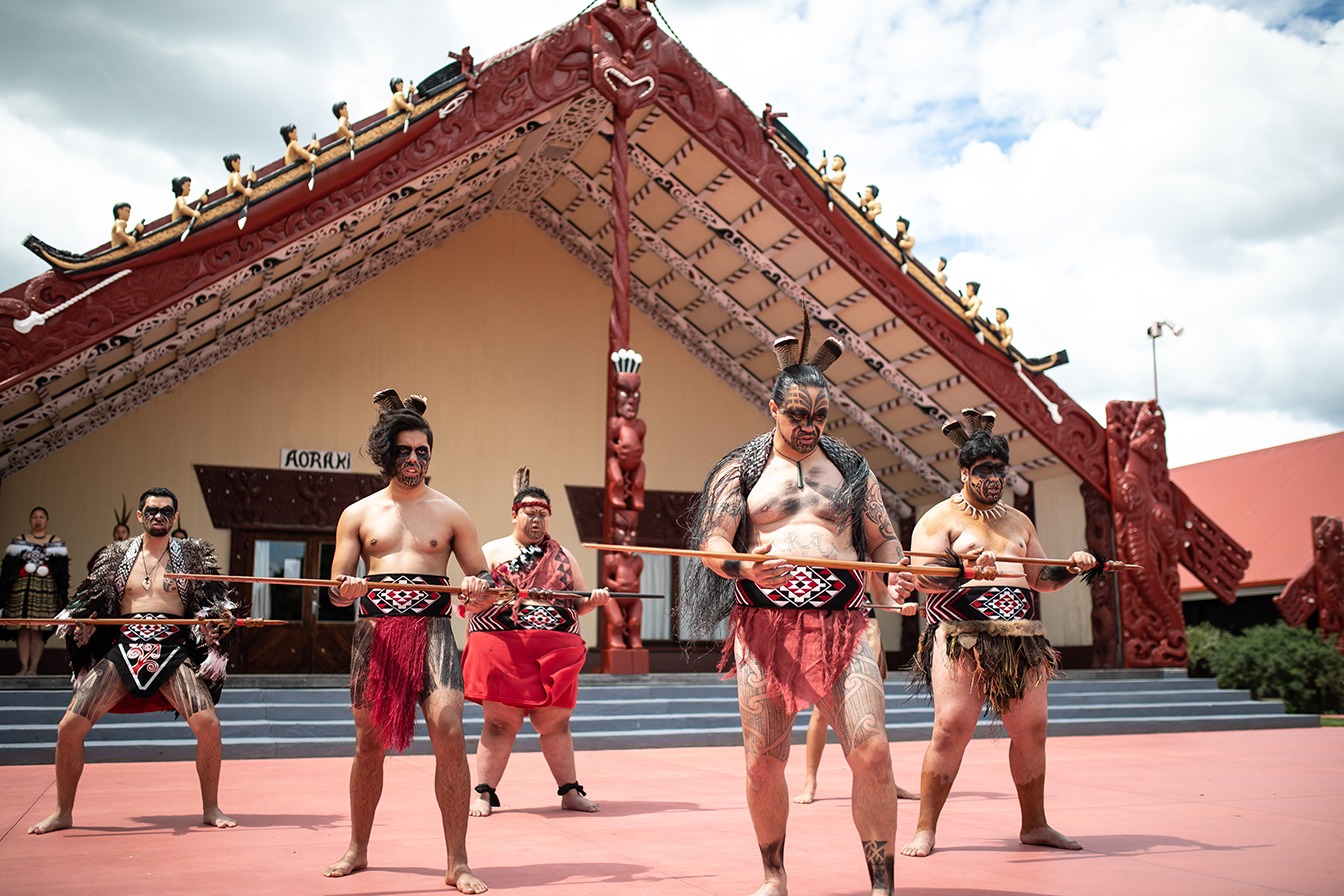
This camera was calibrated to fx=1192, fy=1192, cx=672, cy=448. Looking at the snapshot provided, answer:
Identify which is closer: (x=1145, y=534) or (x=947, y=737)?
(x=947, y=737)

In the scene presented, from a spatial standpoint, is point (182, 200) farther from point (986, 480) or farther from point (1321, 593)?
point (1321, 593)

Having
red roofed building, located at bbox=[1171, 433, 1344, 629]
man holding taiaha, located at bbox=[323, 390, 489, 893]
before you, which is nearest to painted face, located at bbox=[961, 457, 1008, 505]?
man holding taiaha, located at bbox=[323, 390, 489, 893]

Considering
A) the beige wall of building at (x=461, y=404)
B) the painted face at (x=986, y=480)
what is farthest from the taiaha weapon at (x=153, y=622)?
the beige wall of building at (x=461, y=404)

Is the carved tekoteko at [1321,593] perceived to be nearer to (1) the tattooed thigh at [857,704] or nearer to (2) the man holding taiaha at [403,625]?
(1) the tattooed thigh at [857,704]

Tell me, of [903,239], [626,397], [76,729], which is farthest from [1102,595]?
[76,729]

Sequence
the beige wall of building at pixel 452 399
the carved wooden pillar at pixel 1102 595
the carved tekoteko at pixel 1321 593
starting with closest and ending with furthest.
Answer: the carved wooden pillar at pixel 1102 595, the beige wall of building at pixel 452 399, the carved tekoteko at pixel 1321 593

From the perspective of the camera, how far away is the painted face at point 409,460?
→ 4613 mm

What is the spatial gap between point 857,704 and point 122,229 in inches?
343

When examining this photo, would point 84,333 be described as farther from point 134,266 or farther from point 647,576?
point 647,576

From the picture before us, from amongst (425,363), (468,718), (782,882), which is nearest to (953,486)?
(425,363)

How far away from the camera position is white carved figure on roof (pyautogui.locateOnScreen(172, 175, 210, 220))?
10266 mm

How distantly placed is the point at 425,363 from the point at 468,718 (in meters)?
6.54

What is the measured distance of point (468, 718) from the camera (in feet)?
32.6

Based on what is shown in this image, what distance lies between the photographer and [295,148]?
10828 millimetres
